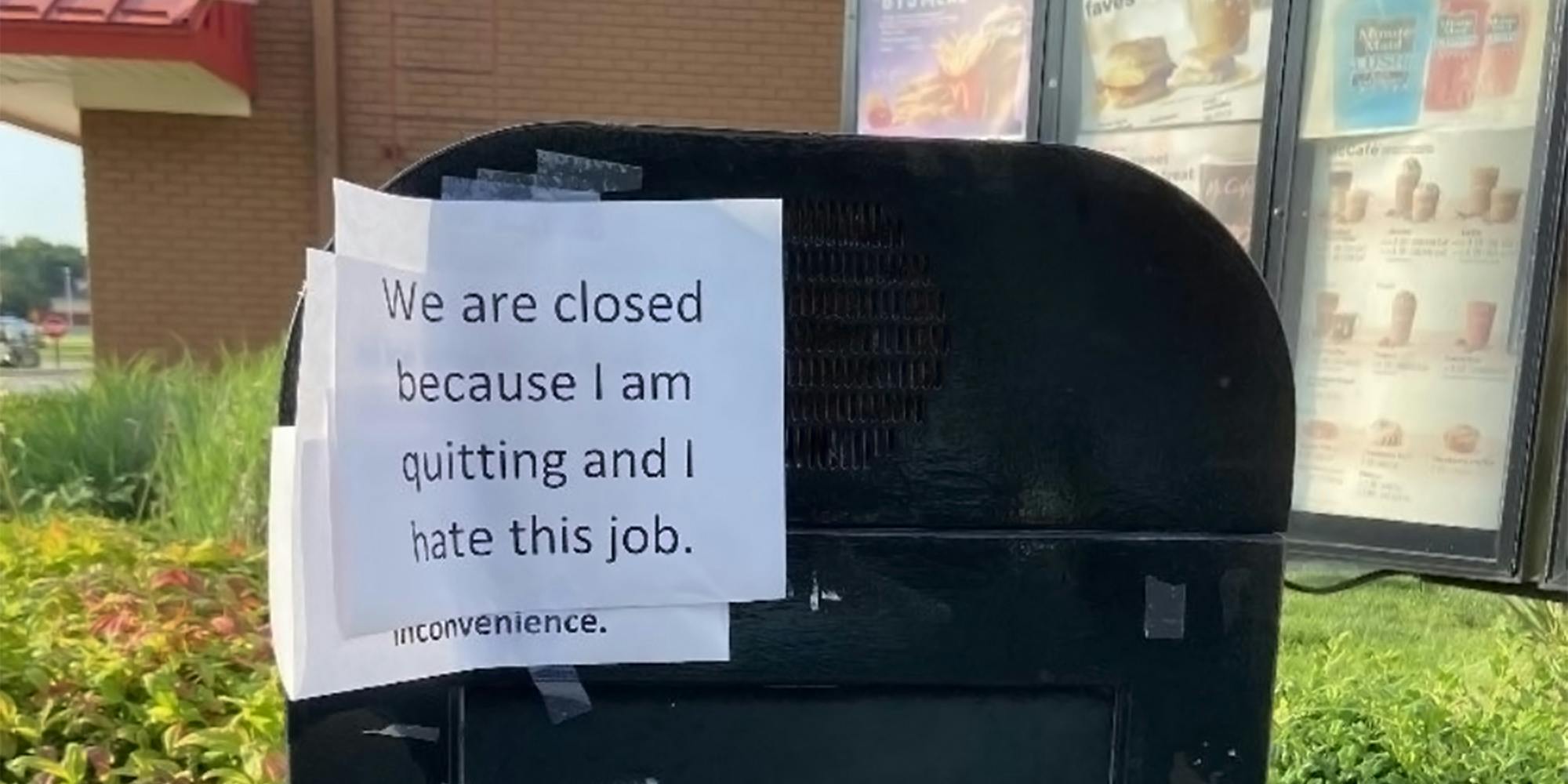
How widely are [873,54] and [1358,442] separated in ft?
4.97

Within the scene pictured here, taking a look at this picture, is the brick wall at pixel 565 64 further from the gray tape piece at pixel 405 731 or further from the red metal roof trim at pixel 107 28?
the gray tape piece at pixel 405 731

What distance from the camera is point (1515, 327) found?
91.2 inches

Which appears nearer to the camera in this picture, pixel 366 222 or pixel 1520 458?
pixel 366 222

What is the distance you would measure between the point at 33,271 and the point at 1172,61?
9089mm

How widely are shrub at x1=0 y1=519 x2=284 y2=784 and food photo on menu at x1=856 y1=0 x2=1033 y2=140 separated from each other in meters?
1.80

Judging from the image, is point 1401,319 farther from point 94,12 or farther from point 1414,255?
point 94,12

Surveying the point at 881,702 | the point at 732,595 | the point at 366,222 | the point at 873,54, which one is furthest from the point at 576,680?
the point at 873,54

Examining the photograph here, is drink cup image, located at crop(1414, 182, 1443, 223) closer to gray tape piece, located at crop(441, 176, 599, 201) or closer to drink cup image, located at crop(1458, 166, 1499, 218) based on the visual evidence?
drink cup image, located at crop(1458, 166, 1499, 218)

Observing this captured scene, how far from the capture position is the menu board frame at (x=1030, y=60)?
3033 millimetres

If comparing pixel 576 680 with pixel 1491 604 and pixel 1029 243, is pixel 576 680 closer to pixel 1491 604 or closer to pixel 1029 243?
pixel 1029 243

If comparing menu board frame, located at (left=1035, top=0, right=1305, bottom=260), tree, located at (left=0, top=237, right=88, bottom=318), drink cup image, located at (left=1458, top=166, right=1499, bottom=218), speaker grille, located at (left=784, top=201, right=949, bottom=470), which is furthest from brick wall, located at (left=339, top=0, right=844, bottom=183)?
speaker grille, located at (left=784, top=201, right=949, bottom=470)

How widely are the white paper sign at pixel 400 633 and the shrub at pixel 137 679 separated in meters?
0.99

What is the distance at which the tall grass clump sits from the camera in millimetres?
3828

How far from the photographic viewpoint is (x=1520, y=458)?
7.40ft
